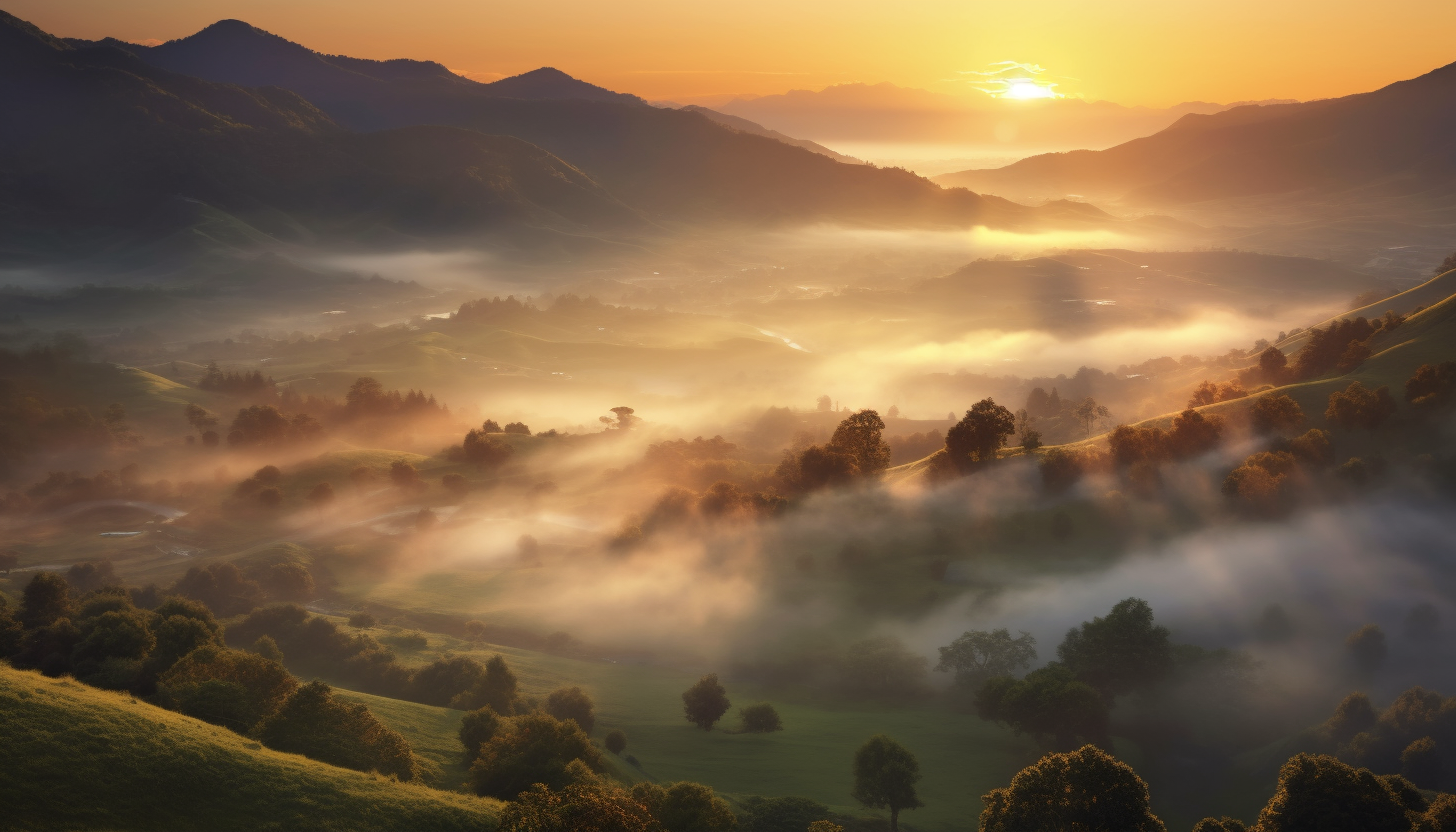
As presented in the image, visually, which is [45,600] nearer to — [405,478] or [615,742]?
[615,742]

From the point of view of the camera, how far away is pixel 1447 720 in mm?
67938

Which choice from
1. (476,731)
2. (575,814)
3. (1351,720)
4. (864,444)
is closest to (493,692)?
(476,731)

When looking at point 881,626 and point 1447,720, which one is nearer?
point 1447,720

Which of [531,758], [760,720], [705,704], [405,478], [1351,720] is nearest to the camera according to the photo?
[531,758]

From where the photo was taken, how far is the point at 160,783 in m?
45.9

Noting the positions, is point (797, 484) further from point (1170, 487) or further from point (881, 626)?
point (1170, 487)

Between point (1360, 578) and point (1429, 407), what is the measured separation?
27009 mm

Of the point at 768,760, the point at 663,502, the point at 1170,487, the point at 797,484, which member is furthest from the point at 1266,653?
the point at 663,502

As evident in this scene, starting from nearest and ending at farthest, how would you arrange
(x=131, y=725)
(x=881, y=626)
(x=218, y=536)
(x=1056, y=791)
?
(x=1056, y=791) < (x=131, y=725) < (x=881, y=626) < (x=218, y=536)

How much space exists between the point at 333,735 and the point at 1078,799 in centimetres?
4496

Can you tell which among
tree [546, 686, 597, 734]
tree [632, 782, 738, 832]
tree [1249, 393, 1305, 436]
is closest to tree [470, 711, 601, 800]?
tree [632, 782, 738, 832]

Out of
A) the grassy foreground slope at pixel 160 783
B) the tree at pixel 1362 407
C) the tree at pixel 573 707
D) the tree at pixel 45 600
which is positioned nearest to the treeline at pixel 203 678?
the tree at pixel 45 600

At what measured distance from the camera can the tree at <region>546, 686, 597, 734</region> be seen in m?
82.2

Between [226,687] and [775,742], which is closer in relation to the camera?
[226,687]
